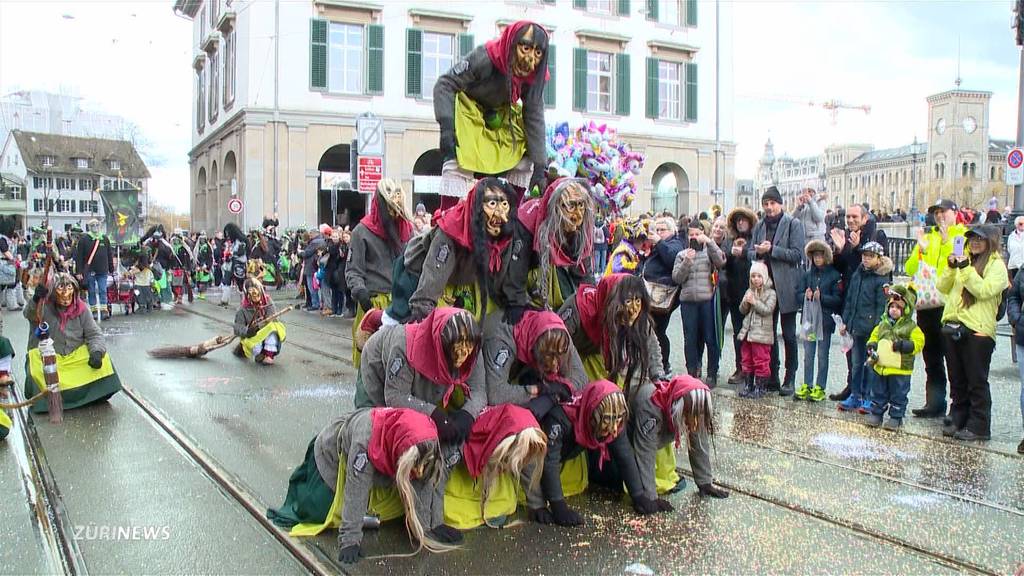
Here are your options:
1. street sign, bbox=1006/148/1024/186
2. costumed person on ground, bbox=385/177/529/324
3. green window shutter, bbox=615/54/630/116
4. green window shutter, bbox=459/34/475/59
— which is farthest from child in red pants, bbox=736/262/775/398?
green window shutter, bbox=615/54/630/116

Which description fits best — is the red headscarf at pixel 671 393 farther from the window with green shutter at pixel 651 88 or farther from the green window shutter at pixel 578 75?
the window with green shutter at pixel 651 88

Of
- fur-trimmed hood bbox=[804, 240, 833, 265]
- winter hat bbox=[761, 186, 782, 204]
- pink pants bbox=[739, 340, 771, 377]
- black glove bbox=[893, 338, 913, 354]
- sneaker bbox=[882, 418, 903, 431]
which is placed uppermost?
winter hat bbox=[761, 186, 782, 204]

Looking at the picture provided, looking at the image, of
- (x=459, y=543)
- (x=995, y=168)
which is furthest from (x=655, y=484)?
(x=995, y=168)

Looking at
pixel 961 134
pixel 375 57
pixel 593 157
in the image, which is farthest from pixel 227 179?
pixel 961 134

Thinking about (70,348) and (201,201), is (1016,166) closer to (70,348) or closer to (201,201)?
(70,348)

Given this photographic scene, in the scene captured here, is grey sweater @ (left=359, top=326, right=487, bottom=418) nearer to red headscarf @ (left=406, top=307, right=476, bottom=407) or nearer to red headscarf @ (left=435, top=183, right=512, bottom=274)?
red headscarf @ (left=406, top=307, right=476, bottom=407)

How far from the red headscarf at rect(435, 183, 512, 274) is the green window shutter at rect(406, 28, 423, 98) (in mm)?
25265

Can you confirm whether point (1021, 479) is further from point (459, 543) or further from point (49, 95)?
point (49, 95)

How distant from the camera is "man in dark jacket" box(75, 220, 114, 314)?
16641mm

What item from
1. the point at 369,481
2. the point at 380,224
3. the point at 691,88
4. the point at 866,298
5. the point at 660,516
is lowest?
the point at 660,516

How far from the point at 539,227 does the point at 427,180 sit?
2543 centimetres

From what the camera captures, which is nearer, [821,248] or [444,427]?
[444,427]

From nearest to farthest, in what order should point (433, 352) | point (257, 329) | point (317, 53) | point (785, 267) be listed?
point (433, 352), point (785, 267), point (257, 329), point (317, 53)

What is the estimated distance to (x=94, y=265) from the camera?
661 inches
